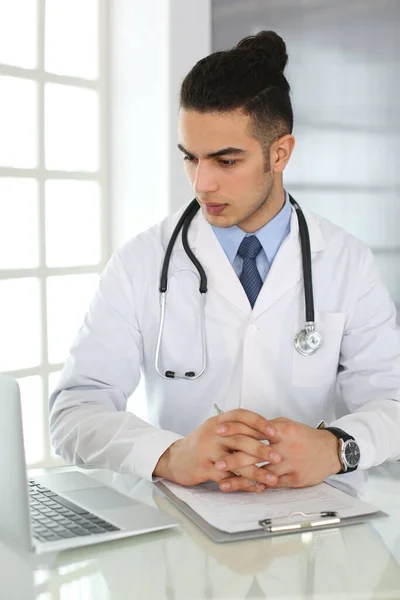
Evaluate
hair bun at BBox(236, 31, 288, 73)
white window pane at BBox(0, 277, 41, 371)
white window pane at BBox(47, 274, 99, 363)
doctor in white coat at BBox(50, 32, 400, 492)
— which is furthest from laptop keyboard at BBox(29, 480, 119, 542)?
white window pane at BBox(47, 274, 99, 363)

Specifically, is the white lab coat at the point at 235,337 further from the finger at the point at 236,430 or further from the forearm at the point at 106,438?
the finger at the point at 236,430

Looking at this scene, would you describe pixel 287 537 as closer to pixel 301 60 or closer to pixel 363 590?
pixel 363 590

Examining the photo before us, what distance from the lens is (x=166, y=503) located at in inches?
54.7

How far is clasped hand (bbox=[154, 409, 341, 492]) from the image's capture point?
1.44 meters

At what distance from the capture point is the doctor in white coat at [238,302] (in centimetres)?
Result: 187

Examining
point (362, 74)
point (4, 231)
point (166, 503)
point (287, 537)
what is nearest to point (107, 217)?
point (4, 231)

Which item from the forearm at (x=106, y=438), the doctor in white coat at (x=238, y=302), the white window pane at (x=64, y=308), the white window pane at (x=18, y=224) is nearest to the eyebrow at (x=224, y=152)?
the doctor in white coat at (x=238, y=302)

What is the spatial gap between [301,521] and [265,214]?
96 cm

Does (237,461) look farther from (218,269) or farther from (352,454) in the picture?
(218,269)

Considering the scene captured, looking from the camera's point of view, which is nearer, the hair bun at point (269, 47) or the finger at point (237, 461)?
the finger at point (237, 461)

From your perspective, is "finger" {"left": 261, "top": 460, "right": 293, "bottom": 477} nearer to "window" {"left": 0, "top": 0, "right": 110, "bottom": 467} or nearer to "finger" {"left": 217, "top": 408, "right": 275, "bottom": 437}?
"finger" {"left": 217, "top": 408, "right": 275, "bottom": 437}

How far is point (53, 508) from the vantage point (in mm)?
1302

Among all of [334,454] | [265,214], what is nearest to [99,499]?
[334,454]

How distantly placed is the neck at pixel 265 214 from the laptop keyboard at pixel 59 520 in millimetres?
911
